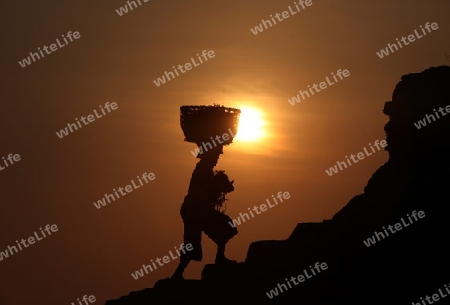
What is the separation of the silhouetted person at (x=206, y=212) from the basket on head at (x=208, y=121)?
1.88 ft

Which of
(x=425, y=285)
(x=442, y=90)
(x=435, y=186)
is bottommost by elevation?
(x=425, y=285)

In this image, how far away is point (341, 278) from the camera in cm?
3709

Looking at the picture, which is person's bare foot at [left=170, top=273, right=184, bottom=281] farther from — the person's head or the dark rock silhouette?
the person's head

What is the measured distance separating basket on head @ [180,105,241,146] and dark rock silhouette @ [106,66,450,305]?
4.02 metres

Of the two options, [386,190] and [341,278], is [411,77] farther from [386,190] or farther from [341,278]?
[341,278]

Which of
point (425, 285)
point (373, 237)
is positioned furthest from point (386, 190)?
point (425, 285)

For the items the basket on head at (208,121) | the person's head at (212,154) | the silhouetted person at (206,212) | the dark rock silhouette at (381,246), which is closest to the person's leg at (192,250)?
the silhouetted person at (206,212)

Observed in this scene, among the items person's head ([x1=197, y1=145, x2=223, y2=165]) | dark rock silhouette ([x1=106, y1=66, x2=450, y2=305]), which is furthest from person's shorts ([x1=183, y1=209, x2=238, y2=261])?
person's head ([x1=197, y1=145, x2=223, y2=165])

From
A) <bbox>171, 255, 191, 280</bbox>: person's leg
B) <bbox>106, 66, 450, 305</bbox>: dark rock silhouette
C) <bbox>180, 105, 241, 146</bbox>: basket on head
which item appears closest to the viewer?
<bbox>106, 66, 450, 305</bbox>: dark rock silhouette

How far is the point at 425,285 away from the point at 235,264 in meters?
6.78

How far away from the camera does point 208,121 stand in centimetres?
3931

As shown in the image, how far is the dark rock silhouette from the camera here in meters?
35.9

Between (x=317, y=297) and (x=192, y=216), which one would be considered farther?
(x=192, y=216)

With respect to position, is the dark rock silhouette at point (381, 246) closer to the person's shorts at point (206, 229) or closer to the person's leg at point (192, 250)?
the person's leg at point (192, 250)
